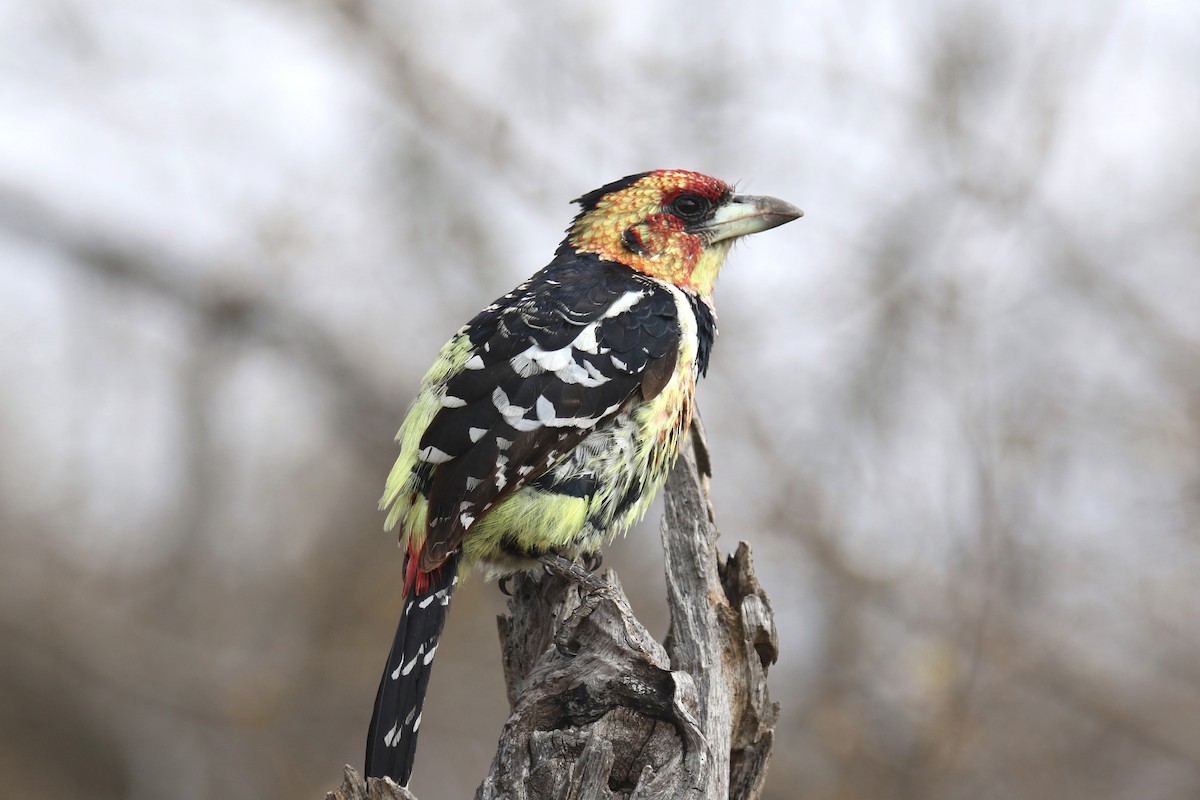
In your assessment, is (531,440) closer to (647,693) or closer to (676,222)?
(647,693)

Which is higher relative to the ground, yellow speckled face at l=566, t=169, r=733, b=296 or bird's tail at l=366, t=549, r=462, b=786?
yellow speckled face at l=566, t=169, r=733, b=296

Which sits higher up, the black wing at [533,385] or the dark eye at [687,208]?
the dark eye at [687,208]

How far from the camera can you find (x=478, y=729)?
7660 mm

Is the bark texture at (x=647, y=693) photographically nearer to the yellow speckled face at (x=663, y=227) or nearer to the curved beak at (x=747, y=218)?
the yellow speckled face at (x=663, y=227)

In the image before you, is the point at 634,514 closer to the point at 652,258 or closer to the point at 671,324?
the point at 671,324

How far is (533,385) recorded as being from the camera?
338 centimetres

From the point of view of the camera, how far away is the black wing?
3.25 metres

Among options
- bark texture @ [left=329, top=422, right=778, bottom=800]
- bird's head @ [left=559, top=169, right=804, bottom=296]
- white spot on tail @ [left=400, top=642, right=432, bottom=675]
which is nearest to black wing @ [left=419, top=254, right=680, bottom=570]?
white spot on tail @ [left=400, top=642, right=432, bottom=675]

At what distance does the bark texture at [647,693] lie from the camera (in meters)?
2.73

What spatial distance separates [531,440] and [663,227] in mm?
1208

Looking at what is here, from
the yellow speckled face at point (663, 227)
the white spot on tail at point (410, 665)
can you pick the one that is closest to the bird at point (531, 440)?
the white spot on tail at point (410, 665)

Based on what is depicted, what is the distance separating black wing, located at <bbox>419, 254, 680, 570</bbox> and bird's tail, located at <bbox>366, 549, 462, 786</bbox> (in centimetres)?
10

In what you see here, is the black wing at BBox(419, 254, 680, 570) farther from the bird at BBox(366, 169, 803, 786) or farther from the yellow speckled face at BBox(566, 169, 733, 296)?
the yellow speckled face at BBox(566, 169, 733, 296)

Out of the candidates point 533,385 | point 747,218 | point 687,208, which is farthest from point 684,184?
point 533,385
